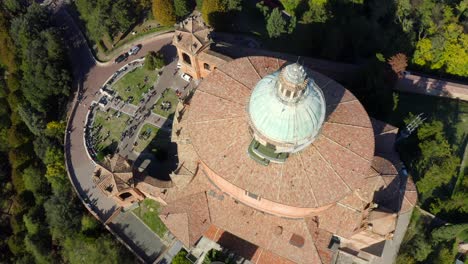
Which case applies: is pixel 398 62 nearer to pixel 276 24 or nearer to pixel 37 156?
pixel 276 24

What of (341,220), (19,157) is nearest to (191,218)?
(341,220)

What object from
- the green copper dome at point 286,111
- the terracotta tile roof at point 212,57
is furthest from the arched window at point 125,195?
the green copper dome at point 286,111

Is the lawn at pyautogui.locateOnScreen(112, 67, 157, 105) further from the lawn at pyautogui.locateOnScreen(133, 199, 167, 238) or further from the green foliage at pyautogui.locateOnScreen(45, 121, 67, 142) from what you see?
the lawn at pyautogui.locateOnScreen(133, 199, 167, 238)

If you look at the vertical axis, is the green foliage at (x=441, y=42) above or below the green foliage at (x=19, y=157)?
above

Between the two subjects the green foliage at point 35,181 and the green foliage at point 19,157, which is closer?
the green foliage at point 35,181

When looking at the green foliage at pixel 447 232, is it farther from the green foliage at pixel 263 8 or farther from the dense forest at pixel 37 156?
the green foliage at pixel 263 8

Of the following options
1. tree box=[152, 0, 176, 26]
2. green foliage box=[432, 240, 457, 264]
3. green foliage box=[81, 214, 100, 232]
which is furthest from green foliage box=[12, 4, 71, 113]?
green foliage box=[432, 240, 457, 264]
